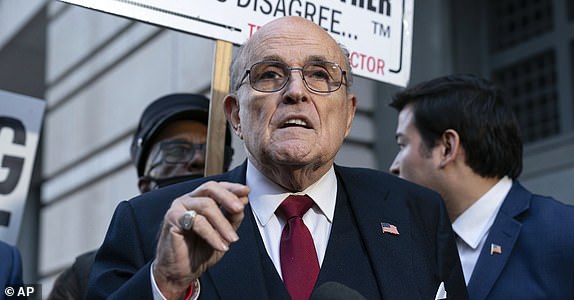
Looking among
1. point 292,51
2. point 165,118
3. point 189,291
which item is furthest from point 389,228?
point 165,118

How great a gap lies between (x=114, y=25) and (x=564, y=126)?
14.5ft

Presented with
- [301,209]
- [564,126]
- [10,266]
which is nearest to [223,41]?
[301,209]

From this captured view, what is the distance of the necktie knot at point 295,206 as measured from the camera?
121 inches

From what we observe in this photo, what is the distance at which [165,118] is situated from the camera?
456 cm

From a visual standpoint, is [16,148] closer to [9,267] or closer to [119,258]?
[9,267]

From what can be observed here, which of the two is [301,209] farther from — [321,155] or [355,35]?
[355,35]

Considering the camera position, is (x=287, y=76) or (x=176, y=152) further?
(x=176, y=152)

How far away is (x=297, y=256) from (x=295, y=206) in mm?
194

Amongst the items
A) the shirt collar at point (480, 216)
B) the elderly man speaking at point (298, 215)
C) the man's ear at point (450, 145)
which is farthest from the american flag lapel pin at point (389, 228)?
the man's ear at point (450, 145)

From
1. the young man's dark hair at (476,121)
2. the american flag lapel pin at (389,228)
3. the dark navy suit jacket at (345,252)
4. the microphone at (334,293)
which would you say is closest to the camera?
the microphone at (334,293)

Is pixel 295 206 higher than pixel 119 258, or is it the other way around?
pixel 295 206

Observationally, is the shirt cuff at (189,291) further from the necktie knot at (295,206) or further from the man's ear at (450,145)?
the man's ear at (450,145)

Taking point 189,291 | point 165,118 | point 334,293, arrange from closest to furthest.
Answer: point 334,293 < point 189,291 < point 165,118

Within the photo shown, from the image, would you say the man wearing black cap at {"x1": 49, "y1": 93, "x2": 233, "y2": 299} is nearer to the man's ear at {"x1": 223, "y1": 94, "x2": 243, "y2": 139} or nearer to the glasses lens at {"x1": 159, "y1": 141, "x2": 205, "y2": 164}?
the glasses lens at {"x1": 159, "y1": 141, "x2": 205, "y2": 164}
